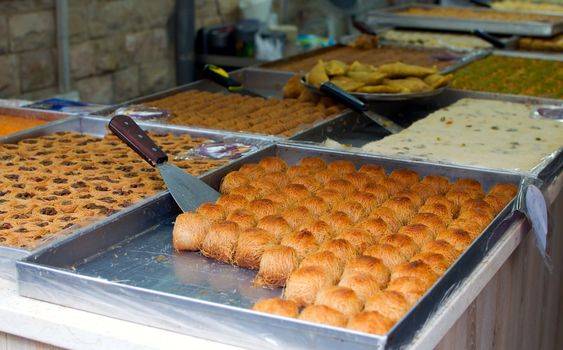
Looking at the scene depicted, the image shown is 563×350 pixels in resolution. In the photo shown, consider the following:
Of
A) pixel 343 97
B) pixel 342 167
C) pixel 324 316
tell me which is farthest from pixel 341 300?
pixel 343 97

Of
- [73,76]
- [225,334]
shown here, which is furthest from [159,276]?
[73,76]

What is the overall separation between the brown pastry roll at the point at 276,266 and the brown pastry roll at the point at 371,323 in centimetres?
31

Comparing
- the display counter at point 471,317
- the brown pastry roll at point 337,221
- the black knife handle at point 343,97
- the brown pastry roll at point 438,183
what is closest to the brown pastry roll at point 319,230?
the brown pastry roll at point 337,221

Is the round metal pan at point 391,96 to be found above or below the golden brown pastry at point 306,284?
above

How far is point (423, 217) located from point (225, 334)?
76 cm

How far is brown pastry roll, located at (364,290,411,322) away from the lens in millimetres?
1652

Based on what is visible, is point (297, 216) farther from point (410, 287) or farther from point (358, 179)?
point (410, 287)

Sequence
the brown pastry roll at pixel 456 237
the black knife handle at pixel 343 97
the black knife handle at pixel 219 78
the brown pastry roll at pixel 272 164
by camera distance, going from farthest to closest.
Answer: the black knife handle at pixel 219 78 < the black knife handle at pixel 343 97 < the brown pastry roll at pixel 272 164 < the brown pastry roll at pixel 456 237

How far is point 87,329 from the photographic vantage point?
168 centimetres

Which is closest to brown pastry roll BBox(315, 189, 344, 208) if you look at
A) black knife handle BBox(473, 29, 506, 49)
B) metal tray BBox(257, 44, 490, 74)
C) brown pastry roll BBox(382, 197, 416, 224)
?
brown pastry roll BBox(382, 197, 416, 224)

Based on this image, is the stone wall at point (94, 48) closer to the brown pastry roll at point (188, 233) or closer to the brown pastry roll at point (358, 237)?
the brown pastry roll at point (188, 233)

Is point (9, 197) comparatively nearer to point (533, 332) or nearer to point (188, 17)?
point (533, 332)

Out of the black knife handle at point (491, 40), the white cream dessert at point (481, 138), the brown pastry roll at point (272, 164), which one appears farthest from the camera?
the black knife handle at point (491, 40)

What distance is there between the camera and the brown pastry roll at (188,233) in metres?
2.09
